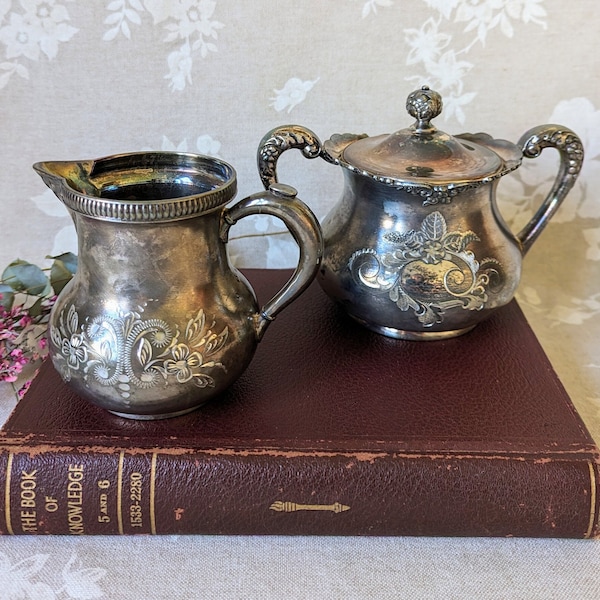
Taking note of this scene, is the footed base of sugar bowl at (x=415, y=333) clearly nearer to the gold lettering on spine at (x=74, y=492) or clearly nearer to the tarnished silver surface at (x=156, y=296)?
the tarnished silver surface at (x=156, y=296)

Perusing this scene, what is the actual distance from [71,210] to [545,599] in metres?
0.42

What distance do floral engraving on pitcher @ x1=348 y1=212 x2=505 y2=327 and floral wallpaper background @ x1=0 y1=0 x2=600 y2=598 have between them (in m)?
0.18

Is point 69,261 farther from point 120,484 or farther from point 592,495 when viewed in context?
point 592,495

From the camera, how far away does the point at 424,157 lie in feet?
1.79

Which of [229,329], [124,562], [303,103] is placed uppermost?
[303,103]

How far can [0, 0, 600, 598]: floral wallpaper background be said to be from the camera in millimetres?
701

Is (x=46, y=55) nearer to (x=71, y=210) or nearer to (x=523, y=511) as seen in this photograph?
(x=71, y=210)

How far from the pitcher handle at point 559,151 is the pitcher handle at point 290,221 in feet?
0.81

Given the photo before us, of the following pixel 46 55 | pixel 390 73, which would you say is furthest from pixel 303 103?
pixel 46 55

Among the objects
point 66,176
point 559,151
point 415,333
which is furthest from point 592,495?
point 66,176

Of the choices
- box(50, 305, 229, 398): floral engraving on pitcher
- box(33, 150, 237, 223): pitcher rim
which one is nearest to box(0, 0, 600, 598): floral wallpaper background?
box(33, 150, 237, 223): pitcher rim

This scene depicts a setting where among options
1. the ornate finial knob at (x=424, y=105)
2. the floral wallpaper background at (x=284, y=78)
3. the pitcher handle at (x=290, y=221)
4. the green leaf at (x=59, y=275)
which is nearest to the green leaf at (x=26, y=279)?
the green leaf at (x=59, y=275)

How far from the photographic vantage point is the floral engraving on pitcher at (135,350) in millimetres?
456

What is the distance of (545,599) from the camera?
0.44m
